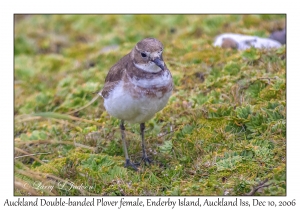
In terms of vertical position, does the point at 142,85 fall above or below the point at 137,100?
above

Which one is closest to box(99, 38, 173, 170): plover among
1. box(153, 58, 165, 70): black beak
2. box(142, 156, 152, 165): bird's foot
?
box(153, 58, 165, 70): black beak

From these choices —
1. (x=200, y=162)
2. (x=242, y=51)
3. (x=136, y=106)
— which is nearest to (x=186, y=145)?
(x=200, y=162)

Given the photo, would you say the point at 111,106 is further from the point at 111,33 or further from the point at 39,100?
Answer: the point at 111,33

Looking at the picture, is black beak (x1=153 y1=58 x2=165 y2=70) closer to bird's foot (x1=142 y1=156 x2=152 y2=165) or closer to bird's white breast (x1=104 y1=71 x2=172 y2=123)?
bird's white breast (x1=104 y1=71 x2=172 y2=123)

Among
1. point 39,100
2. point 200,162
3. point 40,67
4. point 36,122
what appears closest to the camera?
point 200,162

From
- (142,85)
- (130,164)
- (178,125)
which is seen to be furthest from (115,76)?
(178,125)

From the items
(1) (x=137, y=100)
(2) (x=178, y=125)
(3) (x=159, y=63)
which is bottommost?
(2) (x=178, y=125)

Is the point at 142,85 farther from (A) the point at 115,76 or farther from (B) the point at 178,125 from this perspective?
(B) the point at 178,125
